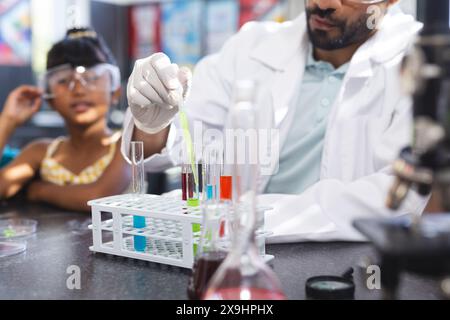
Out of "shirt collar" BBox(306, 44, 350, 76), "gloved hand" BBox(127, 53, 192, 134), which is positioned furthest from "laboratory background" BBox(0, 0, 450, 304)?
"shirt collar" BBox(306, 44, 350, 76)

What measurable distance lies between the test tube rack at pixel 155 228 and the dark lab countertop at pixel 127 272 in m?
0.02

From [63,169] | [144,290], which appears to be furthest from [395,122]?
[63,169]

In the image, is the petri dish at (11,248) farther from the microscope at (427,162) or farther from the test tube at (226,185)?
the microscope at (427,162)

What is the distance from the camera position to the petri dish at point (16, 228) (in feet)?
4.66

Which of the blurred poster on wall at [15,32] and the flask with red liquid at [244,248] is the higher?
the blurred poster on wall at [15,32]

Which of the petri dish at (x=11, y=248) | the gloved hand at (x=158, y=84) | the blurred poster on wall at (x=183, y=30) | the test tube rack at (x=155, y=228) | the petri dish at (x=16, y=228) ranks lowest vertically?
the petri dish at (x=16, y=228)

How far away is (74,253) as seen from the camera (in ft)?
4.03

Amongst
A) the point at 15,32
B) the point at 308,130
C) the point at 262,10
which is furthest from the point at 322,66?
the point at 15,32

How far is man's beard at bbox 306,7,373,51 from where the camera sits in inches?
56.2

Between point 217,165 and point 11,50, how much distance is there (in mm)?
4393

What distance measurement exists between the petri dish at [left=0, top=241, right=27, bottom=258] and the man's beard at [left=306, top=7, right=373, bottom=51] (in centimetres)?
100

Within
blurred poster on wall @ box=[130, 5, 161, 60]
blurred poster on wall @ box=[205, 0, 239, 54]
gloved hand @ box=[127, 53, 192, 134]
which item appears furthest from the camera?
blurred poster on wall @ box=[130, 5, 161, 60]

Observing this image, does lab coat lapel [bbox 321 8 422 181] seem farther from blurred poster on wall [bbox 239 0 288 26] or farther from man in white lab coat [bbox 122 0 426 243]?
blurred poster on wall [bbox 239 0 288 26]

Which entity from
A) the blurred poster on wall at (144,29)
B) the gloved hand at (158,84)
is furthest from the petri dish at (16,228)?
the blurred poster on wall at (144,29)
